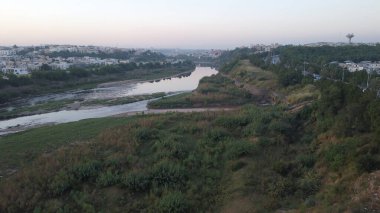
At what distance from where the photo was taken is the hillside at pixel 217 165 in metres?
11.6

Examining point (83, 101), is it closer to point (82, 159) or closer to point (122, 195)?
point (82, 159)

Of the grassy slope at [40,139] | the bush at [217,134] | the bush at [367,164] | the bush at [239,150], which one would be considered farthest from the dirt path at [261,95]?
the bush at [367,164]

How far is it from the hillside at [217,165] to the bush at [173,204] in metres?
0.03

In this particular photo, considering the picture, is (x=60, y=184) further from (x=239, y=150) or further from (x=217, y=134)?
(x=217, y=134)

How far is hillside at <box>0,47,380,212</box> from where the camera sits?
11625 mm

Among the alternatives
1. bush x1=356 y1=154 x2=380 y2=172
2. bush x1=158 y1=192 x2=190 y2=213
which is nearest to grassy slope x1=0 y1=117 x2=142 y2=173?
bush x1=158 y1=192 x2=190 y2=213

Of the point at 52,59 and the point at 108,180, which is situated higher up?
the point at 52,59

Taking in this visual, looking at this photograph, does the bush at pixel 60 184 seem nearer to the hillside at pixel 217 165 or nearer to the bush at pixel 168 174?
the hillside at pixel 217 165

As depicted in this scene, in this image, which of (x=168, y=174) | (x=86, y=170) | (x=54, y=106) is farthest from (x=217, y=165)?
(x=54, y=106)

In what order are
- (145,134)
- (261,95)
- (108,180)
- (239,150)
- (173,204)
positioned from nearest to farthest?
1. (173,204)
2. (108,180)
3. (239,150)
4. (145,134)
5. (261,95)

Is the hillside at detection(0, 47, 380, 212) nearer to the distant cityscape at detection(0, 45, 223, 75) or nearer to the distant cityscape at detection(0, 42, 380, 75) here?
the distant cityscape at detection(0, 42, 380, 75)

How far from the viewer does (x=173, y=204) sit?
38.5 ft

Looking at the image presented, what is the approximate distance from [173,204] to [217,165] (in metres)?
3.93

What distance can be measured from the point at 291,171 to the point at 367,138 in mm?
3069
